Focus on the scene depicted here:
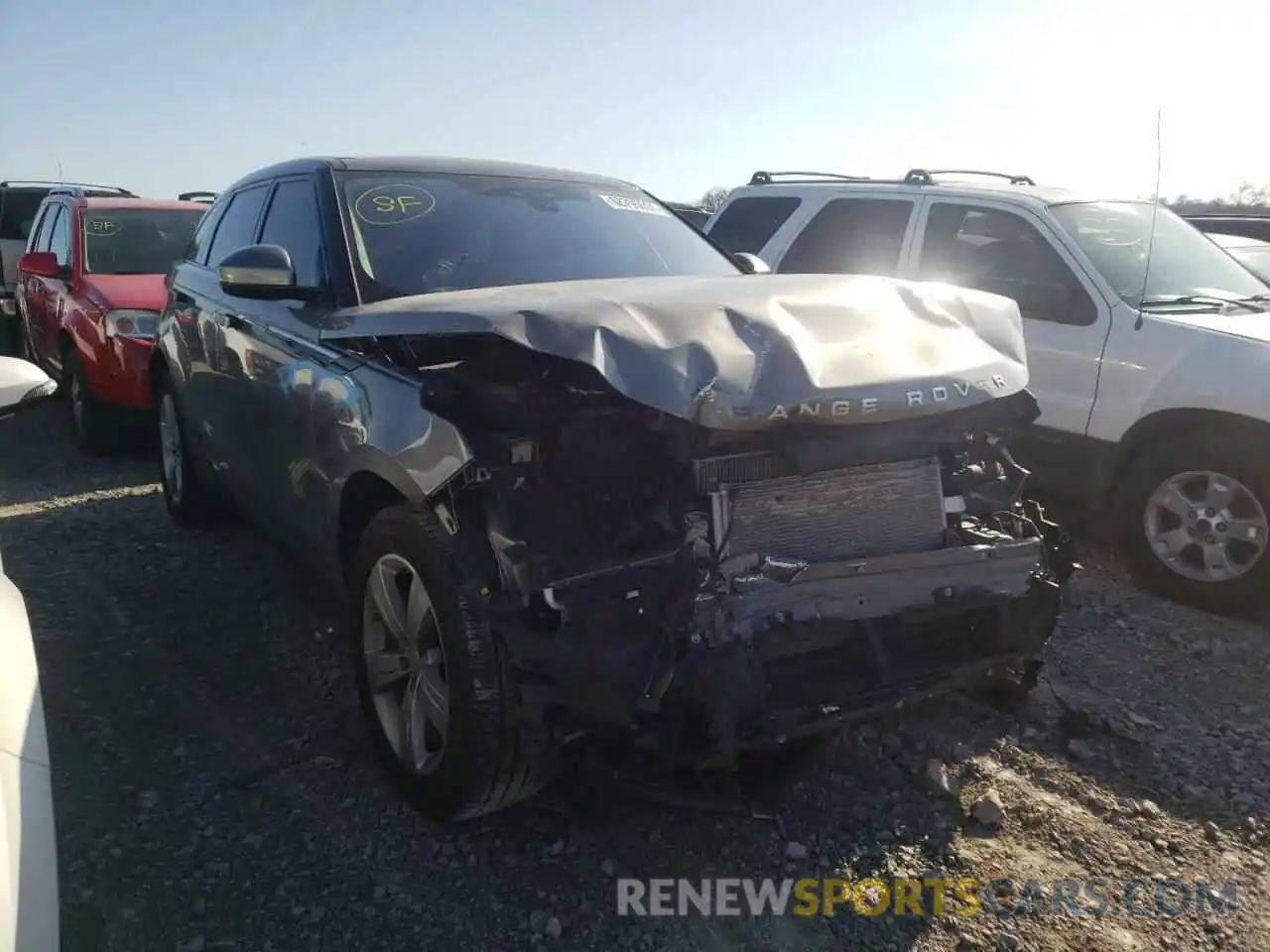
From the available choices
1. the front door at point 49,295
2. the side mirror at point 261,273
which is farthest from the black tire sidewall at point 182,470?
the front door at point 49,295

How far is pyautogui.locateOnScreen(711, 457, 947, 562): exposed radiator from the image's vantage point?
107 inches

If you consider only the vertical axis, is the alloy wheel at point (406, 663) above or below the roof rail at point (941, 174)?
below

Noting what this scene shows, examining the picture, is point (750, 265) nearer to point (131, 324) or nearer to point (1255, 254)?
point (131, 324)

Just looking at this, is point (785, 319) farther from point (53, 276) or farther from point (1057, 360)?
point (53, 276)

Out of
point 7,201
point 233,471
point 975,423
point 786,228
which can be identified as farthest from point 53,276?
point 975,423

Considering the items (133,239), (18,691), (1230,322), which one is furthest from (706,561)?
(133,239)

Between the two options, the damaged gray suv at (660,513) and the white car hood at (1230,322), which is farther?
the white car hood at (1230,322)

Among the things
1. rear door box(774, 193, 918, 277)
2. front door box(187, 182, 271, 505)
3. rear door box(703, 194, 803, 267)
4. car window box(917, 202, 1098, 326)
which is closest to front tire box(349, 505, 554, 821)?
front door box(187, 182, 271, 505)

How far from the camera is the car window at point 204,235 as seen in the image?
5375mm

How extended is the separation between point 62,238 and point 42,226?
124 cm

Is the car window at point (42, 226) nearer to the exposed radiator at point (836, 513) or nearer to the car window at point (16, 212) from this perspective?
the car window at point (16, 212)

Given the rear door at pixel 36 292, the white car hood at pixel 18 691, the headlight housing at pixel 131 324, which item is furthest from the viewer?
the rear door at pixel 36 292

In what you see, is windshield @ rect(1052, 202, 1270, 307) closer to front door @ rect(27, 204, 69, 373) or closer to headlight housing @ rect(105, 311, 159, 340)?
headlight housing @ rect(105, 311, 159, 340)

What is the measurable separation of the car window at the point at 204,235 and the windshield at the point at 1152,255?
4462mm
